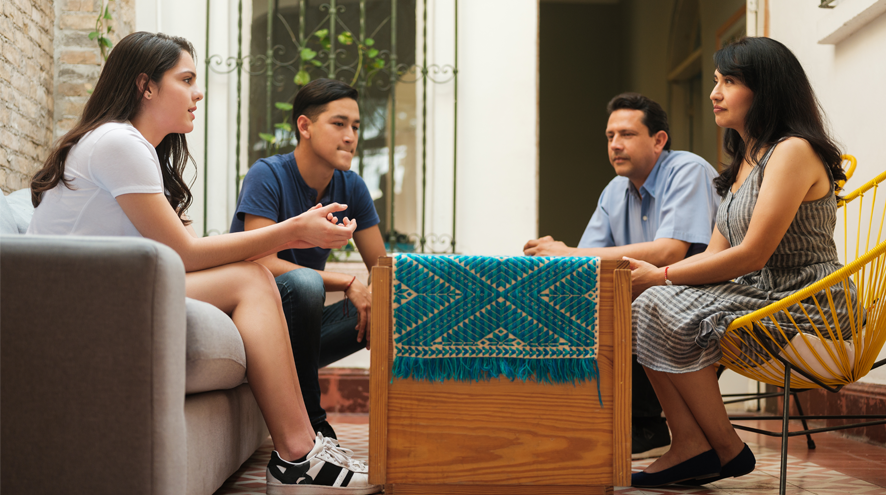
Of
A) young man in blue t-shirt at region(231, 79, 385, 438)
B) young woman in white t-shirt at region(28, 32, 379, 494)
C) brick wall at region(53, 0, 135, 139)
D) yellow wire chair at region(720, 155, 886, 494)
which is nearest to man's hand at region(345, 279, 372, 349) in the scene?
young man in blue t-shirt at region(231, 79, 385, 438)

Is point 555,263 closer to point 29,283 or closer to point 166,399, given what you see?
point 166,399

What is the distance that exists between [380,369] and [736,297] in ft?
2.95

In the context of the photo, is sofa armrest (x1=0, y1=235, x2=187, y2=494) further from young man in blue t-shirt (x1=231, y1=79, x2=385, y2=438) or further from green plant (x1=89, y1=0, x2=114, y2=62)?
green plant (x1=89, y1=0, x2=114, y2=62)

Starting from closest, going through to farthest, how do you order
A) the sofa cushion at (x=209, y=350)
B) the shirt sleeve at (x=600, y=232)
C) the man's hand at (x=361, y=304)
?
the sofa cushion at (x=209, y=350) → the man's hand at (x=361, y=304) → the shirt sleeve at (x=600, y=232)

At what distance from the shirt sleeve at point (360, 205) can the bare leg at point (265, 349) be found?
3.04 feet

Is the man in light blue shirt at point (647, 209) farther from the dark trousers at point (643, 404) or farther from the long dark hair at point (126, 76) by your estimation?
the long dark hair at point (126, 76)

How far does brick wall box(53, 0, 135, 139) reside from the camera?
3352 millimetres

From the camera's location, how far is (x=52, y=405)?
41.4 inches

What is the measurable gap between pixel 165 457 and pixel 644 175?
203 centimetres

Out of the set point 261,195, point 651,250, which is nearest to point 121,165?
point 261,195

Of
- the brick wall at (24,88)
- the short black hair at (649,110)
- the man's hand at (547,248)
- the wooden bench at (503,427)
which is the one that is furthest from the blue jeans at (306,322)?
the brick wall at (24,88)

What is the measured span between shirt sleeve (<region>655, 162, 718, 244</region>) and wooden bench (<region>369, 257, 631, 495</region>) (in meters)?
1.04

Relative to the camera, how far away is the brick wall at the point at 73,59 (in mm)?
3352

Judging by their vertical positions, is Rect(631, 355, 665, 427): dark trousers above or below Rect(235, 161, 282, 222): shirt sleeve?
below
